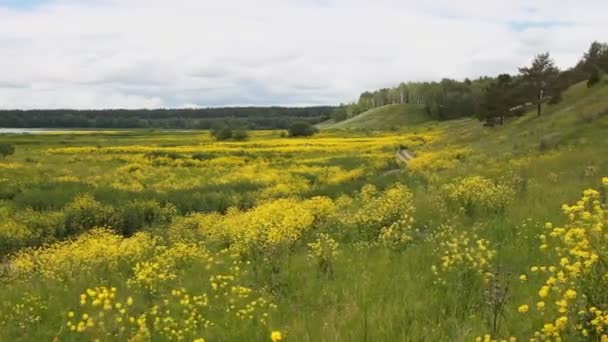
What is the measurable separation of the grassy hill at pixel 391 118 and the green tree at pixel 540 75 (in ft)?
232

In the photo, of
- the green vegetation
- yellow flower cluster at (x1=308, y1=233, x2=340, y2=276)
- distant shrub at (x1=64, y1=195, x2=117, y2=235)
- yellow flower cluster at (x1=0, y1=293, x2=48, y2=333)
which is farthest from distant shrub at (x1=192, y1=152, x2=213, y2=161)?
yellow flower cluster at (x1=308, y1=233, x2=340, y2=276)

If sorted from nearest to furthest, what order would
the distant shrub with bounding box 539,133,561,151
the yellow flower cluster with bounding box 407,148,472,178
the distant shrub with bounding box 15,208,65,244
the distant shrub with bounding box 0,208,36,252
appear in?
the distant shrub with bounding box 0,208,36,252 < the distant shrub with bounding box 15,208,65,244 < the distant shrub with bounding box 539,133,561,151 < the yellow flower cluster with bounding box 407,148,472,178

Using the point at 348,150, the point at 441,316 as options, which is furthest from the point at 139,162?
the point at 441,316

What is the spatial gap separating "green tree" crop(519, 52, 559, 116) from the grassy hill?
70615mm

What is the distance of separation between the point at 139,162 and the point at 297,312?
40964 mm

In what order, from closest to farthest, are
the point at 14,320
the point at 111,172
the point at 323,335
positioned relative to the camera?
1. the point at 323,335
2. the point at 14,320
3. the point at 111,172

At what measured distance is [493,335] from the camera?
4.50 meters

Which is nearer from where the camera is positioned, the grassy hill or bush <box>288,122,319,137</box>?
bush <box>288,122,319,137</box>

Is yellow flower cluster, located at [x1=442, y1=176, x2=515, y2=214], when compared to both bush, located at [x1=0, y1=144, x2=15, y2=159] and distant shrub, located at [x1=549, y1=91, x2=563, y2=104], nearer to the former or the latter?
distant shrub, located at [x1=549, y1=91, x2=563, y2=104]

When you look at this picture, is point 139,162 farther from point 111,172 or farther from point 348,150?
point 348,150

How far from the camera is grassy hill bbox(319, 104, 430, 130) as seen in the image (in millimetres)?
124012

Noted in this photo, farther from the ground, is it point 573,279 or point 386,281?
point 573,279

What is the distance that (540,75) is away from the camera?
47562mm

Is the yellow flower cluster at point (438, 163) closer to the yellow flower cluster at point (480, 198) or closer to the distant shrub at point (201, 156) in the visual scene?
the yellow flower cluster at point (480, 198)
